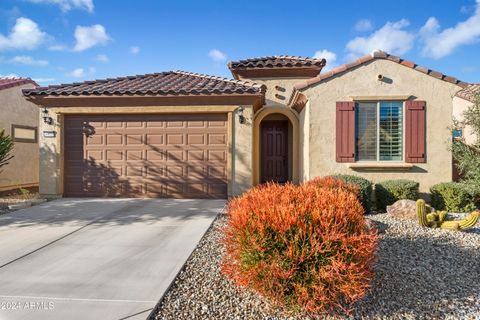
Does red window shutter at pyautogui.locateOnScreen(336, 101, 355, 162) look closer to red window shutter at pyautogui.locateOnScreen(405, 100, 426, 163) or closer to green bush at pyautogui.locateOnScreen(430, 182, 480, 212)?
red window shutter at pyautogui.locateOnScreen(405, 100, 426, 163)

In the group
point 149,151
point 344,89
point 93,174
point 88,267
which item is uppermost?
point 344,89

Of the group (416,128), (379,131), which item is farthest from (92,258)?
(416,128)

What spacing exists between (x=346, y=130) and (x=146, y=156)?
6.39 metres

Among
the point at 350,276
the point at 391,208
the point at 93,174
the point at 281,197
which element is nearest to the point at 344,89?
the point at 391,208

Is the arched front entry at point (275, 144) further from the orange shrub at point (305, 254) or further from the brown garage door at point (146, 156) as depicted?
the orange shrub at point (305, 254)

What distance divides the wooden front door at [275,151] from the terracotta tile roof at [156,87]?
2.45 metres

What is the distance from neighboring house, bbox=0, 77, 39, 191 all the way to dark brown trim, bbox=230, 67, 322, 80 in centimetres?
911

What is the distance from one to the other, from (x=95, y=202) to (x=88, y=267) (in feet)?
16.4

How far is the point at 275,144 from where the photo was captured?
11289 mm

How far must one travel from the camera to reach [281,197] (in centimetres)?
320

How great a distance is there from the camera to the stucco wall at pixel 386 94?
805 cm

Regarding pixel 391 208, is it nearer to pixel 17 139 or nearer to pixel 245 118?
pixel 245 118

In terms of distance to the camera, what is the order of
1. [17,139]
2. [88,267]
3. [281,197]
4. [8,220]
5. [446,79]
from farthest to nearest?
1. [17,139]
2. [446,79]
3. [8,220]
4. [88,267]
5. [281,197]

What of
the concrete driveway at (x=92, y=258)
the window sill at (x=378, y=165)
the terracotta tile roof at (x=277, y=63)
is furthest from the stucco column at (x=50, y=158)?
the window sill at (x=378, y=165)
